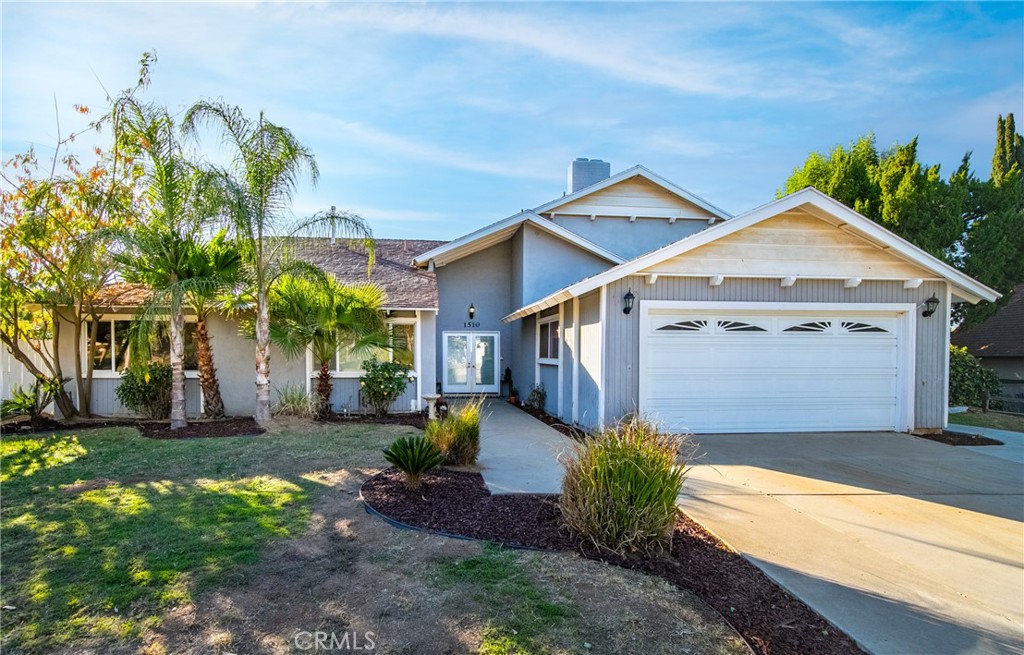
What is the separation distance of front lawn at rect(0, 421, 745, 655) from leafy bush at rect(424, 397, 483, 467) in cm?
146

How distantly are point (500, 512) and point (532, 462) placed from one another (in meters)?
2.41

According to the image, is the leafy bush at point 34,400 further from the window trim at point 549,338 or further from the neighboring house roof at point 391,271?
the window trim at point 549,338

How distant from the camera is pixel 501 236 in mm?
16234

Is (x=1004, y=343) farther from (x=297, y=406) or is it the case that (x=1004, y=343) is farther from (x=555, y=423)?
(x=297, y=406)

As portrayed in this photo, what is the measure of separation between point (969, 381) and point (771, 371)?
9.55m

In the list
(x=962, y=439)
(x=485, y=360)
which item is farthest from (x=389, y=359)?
(x=962, y=439)

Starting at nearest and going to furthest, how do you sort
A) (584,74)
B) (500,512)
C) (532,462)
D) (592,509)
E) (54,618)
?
1. (54,618)
2. (592,509)
3. (500,512)
4. (532,462)
5. (584,74)

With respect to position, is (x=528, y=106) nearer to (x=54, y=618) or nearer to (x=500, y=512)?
(x=500, y=512)

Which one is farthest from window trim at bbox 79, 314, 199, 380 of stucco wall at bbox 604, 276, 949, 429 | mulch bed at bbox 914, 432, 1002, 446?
mulch bed at bbox 914, 432, 1002, 446

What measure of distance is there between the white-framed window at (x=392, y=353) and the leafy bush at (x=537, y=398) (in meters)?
3.36

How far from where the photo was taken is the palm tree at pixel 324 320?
10.9 meters

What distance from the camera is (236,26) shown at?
7.62 meters

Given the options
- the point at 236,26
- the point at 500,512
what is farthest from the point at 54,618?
the point at 236,26

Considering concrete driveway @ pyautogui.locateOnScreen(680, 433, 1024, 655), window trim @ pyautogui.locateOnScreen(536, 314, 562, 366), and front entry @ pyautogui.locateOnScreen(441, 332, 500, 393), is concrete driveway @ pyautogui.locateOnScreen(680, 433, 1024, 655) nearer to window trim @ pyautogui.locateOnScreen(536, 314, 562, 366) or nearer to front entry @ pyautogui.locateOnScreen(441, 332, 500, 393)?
window trim @ pyautogui.locateOnScreen(536, 314, 562, 366)
